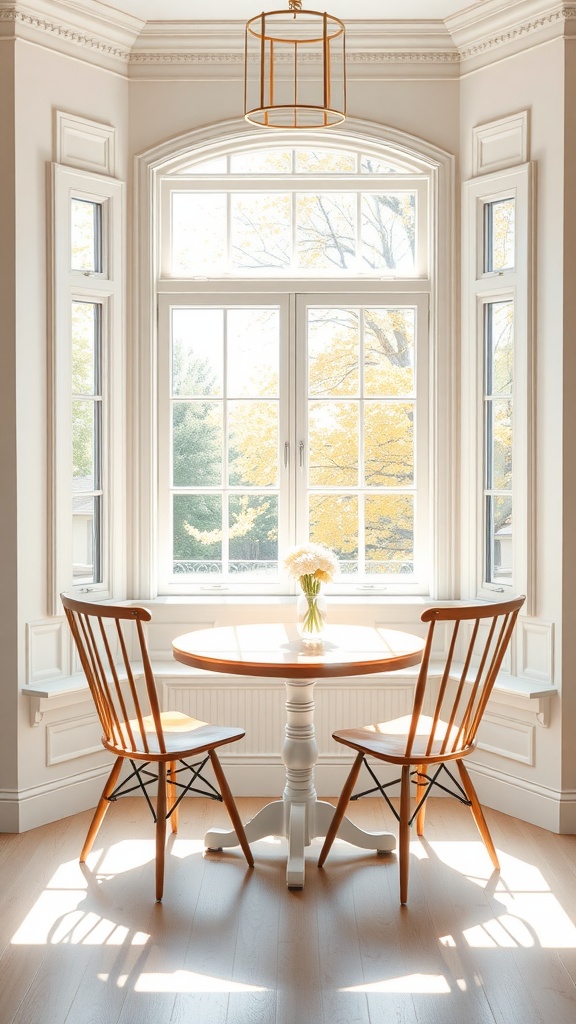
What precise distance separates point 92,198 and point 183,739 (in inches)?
96.4

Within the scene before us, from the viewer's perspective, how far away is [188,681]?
438 cm

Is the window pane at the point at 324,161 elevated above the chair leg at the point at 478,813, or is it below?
above

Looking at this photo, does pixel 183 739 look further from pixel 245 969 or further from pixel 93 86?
pixel 93 86

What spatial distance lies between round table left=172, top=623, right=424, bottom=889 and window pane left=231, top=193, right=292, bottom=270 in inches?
72.8

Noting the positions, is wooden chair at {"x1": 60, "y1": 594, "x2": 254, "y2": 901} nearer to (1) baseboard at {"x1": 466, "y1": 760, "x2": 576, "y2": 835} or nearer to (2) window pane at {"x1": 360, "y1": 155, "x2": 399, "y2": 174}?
(1) baseboard at {"x1": 466, "y1": 760, "x2": 576, "y2": 835}

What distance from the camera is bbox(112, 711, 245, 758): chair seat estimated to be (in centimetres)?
330

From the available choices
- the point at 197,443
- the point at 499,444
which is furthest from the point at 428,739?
the point at 197,443

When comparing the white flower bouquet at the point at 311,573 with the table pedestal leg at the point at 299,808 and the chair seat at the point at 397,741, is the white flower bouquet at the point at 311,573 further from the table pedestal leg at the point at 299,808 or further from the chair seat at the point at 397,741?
the chair seat at the point at 397,741

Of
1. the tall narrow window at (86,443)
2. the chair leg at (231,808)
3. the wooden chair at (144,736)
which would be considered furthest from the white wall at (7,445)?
the chair leg at (231,808)

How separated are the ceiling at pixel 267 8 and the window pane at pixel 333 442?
1715mm

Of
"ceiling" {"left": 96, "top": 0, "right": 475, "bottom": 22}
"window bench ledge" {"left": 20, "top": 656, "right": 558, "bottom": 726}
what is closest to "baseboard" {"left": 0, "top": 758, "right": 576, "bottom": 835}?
"window bench ledge" {"left": 20, "top": 656, "right": 558, "bottom": 726}

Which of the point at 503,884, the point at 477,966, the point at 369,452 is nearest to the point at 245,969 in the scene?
the point at 477,966

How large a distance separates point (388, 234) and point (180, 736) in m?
2.57

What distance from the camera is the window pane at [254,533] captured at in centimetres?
466
